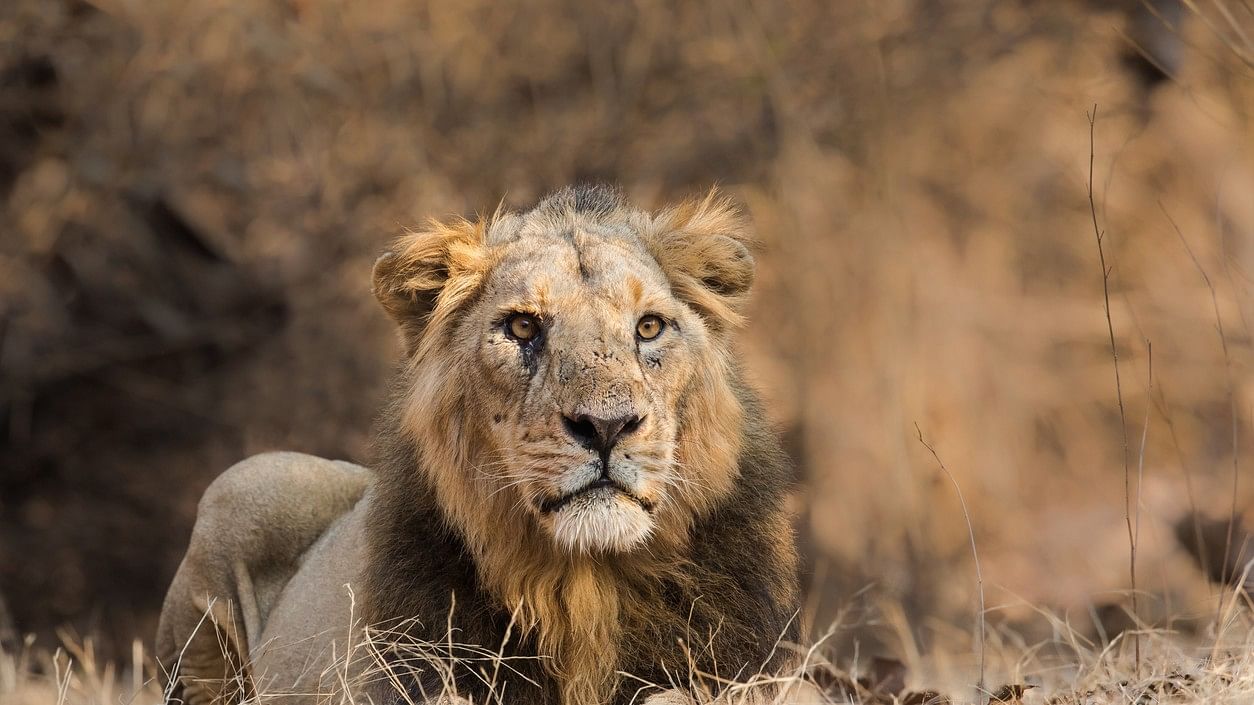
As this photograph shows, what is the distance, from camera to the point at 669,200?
1083 centimetres

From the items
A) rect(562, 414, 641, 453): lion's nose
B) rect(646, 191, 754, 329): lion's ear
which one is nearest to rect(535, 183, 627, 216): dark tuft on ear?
rect(646, 191, 754, 329): lion's ear

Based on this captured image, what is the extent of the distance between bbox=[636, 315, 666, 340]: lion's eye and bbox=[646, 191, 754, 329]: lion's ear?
0.80 ft

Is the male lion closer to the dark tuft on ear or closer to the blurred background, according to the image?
the dark tuft on ear

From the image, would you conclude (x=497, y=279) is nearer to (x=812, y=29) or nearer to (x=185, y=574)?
(x=185, y=574)

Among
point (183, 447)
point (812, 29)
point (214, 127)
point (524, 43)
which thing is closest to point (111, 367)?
point (183, 447)

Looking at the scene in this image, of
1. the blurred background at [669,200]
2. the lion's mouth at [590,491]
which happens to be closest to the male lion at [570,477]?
the lion's mouth at [590,491]

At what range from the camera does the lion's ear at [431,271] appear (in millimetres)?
4352

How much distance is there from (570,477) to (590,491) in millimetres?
60

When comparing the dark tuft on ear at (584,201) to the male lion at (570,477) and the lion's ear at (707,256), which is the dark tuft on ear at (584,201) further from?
the lion's ear at (707,256)

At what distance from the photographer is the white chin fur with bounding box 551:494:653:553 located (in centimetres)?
378

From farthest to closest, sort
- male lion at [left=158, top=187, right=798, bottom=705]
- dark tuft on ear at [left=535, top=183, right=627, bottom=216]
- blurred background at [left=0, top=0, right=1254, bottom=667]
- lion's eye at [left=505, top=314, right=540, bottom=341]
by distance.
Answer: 1. blurred background at [left=0, top=0, right=1254, bottom=667]
2. dark tuft on ear at [left=535, top=183, right=627, bottom=216]
3. lion's eye at [left=505, top=314, right=540, bottom=341]
4. male lion at [left=158, top=187, right=798, bottom=705]

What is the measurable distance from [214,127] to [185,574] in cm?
567

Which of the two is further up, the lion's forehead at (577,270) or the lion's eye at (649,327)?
the lion's forehead at (577,270)

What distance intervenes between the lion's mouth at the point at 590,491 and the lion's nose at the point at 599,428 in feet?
0.27
